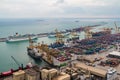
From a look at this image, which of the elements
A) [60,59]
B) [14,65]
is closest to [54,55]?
[60,59]

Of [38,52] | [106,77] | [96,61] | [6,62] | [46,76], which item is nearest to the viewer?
[46,76]

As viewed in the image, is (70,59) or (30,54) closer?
(70,59)

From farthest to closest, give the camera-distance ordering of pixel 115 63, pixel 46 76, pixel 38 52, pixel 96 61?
pixel 38 52 → pixel 96 61 → pixel 115 63 → pixel 46 76

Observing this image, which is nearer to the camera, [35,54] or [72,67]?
[72,67]

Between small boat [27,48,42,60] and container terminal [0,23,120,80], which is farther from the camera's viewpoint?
small boat [27,48,42,60]

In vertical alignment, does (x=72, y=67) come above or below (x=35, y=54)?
below

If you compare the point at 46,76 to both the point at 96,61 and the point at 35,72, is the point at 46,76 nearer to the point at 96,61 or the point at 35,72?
the point at 35,72

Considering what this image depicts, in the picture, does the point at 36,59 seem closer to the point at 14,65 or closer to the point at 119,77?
the point at 14,65

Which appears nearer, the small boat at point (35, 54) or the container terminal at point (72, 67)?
the container terminal at point (72, 67)

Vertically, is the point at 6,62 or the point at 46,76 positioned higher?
the point at 46,76
